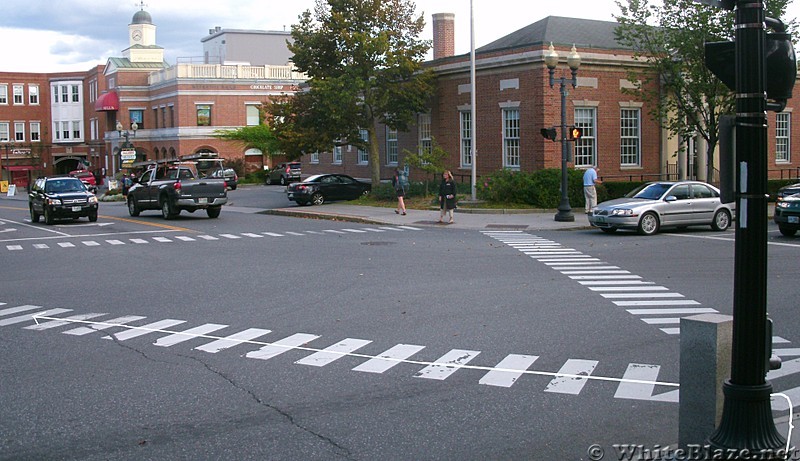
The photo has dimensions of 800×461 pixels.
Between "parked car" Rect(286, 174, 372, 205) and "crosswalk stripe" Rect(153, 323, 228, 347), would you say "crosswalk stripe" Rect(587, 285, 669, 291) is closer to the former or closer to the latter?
"crosswalk stripe" Rect(153, 323, 228, 347)

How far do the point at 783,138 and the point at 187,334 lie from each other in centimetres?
3830

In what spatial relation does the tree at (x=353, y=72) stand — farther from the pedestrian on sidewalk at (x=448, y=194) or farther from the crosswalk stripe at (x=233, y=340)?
the crosswalk stripe at (x=233, y=340)

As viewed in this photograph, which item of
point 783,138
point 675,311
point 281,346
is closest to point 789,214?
point 675,311

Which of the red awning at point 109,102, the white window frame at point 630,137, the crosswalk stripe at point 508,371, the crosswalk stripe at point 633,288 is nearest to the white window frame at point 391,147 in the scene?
the white window frame at point 630,137

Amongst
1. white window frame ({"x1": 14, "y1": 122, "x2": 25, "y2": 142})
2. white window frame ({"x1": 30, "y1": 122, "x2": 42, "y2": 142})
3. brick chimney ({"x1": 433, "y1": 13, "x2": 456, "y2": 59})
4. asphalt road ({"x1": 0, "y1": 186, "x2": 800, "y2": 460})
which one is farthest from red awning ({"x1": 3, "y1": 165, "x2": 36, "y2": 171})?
asphalt road ({"x1": 0, "y1": 186, "x2": 800, "y2": 460})

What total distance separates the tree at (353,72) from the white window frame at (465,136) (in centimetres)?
190

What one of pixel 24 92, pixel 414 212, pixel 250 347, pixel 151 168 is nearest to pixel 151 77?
pixel 24 92

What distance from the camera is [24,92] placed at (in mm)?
85125

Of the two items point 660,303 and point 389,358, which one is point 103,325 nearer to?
point 389,358

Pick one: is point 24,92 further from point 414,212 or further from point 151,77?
point 414,212

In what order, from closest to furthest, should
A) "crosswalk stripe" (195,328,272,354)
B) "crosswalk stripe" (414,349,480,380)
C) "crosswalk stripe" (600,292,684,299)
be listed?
1. "crosswalk stripe" (414,349,480,380)
2. "crosswalk stripe" (195,328,272,354)
3. "crosswalk stripe" (600,292,684,299)

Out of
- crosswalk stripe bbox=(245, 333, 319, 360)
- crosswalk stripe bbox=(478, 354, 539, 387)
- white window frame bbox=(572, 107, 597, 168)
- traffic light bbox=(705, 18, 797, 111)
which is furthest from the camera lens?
white window frame bbox=(572, 107, 597, 168)

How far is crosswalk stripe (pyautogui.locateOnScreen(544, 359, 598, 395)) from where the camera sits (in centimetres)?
778

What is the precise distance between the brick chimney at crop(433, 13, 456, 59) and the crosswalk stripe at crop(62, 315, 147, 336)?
33.2m
